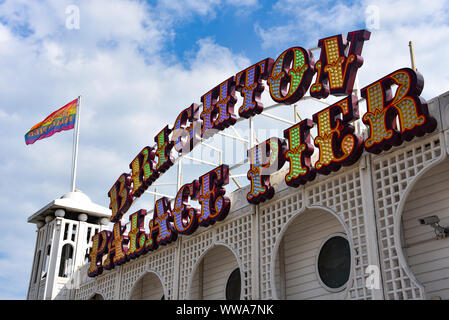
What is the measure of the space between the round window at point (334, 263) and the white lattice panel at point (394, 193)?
2141 mm

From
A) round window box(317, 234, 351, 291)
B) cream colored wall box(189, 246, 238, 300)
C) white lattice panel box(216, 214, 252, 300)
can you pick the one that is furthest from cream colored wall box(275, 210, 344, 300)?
cream colored wall box(189, 246, 238, 300)

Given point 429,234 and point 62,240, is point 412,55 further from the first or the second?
point 62,240

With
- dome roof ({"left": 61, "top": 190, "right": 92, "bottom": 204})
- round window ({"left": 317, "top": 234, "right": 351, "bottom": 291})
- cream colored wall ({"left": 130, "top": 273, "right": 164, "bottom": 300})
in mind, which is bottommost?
round window ({"left": 317, "top": 234, "right": 351, "bottom": 291})

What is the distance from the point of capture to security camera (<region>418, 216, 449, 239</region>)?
12.5 meters

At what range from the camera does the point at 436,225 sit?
12.9 meters

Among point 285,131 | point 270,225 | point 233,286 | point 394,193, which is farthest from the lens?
point 233,286

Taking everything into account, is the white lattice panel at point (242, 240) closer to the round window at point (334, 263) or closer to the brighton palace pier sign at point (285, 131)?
the brighton palace pier sign at point (285, 131)

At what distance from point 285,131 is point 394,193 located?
386cm

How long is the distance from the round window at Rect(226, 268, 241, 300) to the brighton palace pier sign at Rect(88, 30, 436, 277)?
195cm

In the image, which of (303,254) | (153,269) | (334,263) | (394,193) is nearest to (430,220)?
(394,193)

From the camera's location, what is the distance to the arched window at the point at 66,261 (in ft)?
92.1

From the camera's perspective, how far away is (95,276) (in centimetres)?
2475

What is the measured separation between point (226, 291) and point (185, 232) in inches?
90.2

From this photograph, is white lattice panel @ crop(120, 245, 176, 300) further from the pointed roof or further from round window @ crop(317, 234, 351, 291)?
the pointed roof
